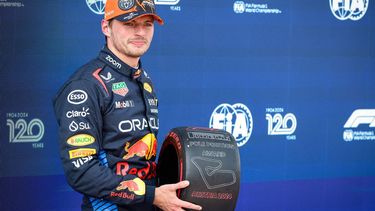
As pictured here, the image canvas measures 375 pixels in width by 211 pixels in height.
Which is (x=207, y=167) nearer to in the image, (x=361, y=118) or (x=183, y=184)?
(x=183, y=184)

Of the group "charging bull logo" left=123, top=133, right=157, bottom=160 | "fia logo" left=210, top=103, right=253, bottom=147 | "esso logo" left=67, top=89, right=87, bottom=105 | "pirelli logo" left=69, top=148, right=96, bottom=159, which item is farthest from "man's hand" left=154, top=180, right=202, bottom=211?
"fia logo" left=210, top=103, right=253, bottom=147

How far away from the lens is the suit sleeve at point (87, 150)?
2406 mm

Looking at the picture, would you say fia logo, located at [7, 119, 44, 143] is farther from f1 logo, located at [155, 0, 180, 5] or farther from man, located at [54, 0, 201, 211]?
man, located at [54, 0, 201, 211]

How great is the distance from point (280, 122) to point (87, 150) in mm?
2089

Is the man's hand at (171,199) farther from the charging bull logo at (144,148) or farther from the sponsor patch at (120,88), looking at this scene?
the sponsor patch at (120,88)

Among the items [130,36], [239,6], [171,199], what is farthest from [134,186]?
[239,6]

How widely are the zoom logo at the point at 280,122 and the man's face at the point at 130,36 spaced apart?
1809 mm

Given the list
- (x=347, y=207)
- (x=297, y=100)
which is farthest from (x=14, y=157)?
(x=347, y=207)

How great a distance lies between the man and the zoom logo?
1.68 meters

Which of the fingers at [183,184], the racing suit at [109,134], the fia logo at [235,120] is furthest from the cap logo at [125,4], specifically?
the fia logo at [235,120]

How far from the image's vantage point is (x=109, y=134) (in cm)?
251

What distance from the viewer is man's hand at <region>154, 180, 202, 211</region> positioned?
8.04ft

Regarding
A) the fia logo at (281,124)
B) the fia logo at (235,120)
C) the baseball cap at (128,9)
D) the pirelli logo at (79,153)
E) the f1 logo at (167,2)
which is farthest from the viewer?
the fia logo at (281,124)

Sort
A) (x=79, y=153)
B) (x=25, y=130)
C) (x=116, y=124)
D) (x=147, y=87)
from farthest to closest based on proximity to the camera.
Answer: (x=25, y=130) < (x=147, y=87) < (x=116, y=124) < (x=79, y=153)
